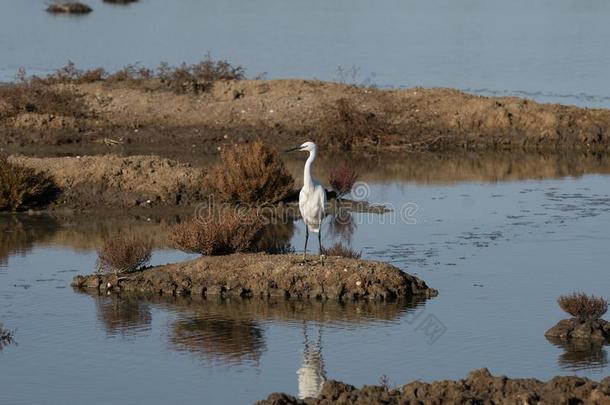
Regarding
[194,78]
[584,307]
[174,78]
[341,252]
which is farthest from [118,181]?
[584,307]

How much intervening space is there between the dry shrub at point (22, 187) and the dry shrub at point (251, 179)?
9.19ft

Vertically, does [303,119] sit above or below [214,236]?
above

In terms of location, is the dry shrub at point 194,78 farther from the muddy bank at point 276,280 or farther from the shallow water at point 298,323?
the muddy bank at point 276,280

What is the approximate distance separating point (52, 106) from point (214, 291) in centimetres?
1520

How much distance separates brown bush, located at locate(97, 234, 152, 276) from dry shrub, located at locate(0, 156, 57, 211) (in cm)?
517

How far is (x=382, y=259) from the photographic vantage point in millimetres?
20344

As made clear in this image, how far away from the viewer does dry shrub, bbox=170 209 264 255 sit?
1848 cm

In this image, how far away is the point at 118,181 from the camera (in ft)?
79.7

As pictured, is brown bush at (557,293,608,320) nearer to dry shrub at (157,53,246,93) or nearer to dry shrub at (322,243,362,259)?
dry shrub at (322,243,362,259)

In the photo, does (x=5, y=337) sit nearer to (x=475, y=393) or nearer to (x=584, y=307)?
(x=475, y=393)

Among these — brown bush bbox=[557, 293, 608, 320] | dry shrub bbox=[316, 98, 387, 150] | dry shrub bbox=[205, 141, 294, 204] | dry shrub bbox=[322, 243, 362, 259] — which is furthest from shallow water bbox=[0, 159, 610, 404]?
dry shrub bbox=[316, 98, 387, 150]

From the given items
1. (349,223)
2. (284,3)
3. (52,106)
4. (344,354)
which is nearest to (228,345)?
(344,354)

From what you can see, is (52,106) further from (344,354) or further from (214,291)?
(344,354)

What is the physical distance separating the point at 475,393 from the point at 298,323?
4.52m
